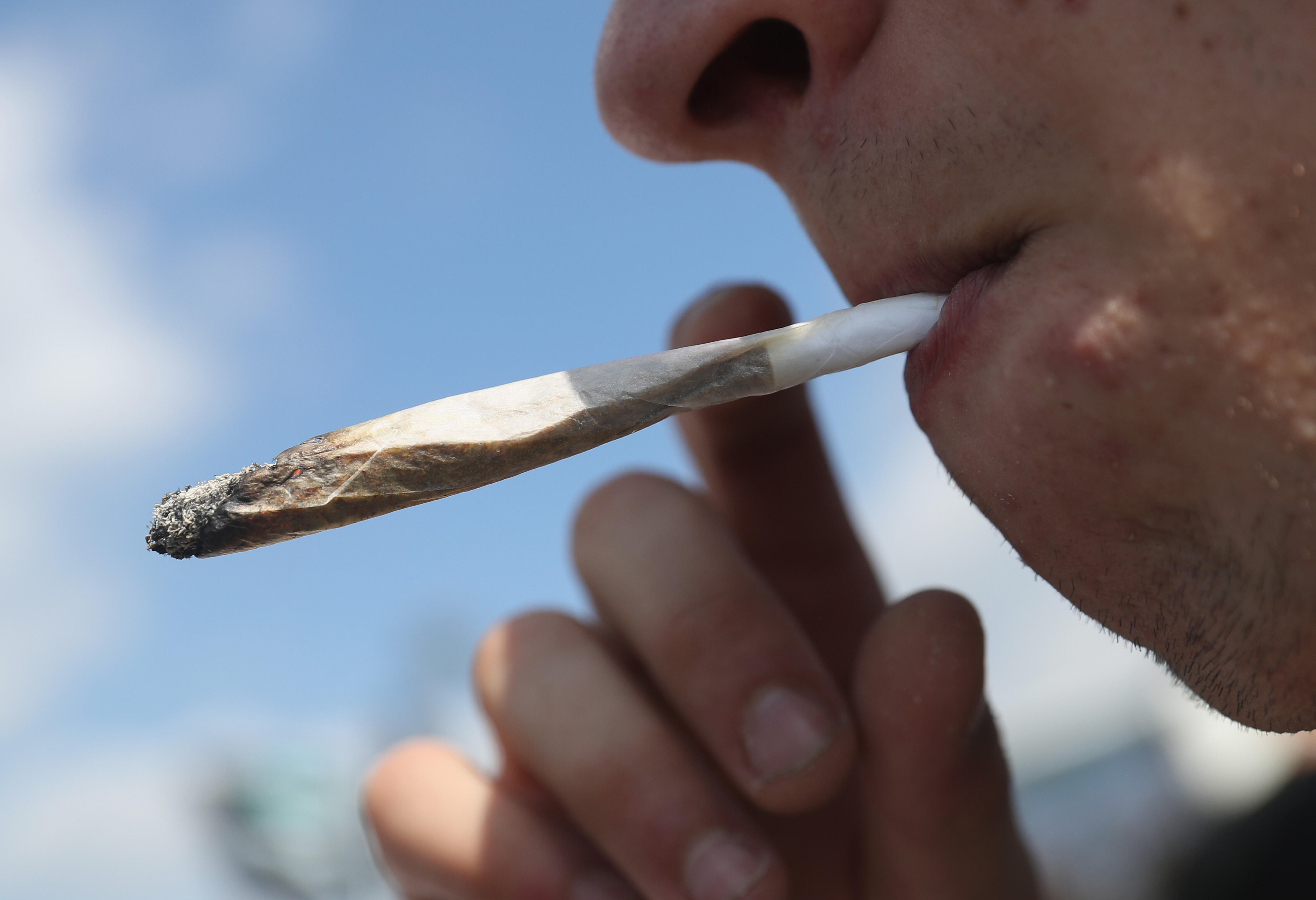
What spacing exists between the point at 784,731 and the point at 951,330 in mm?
844

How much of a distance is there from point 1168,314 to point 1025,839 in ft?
4.47

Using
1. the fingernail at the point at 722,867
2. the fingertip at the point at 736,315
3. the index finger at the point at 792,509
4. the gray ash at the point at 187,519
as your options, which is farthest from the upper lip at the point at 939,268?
the fingernail at the point at 722,867

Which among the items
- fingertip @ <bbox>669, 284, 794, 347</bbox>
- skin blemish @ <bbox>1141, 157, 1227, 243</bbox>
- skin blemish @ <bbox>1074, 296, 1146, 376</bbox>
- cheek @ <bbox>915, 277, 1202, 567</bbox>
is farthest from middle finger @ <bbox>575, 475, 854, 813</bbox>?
skin blemish @ <bbox>1141, 157, 1227, 243</bbox>

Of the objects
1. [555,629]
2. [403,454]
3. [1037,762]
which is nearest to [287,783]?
[1037,762]

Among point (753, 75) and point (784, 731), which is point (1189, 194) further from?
point (784, 731)

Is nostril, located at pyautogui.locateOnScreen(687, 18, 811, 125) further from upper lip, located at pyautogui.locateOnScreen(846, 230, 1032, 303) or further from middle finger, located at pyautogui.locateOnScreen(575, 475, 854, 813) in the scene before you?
middle finger, located at pyautogui.locateOnScreen(575, 475, 854, 813)

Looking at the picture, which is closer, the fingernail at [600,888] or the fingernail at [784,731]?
the fingernail at [784,731]

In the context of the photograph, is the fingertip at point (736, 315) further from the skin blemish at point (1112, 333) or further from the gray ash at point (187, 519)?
the gray ash at point (187, 519)

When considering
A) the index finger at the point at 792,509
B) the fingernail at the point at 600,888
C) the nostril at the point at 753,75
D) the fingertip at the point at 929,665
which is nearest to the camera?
the nostril at the point at 753,75

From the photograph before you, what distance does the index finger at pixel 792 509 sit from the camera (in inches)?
73.8

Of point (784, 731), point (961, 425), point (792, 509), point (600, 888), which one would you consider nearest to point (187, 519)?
point (961, 425)

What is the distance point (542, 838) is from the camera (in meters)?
1.72

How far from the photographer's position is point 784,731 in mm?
1535

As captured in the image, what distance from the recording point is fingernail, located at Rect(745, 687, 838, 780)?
1521 millimetres
